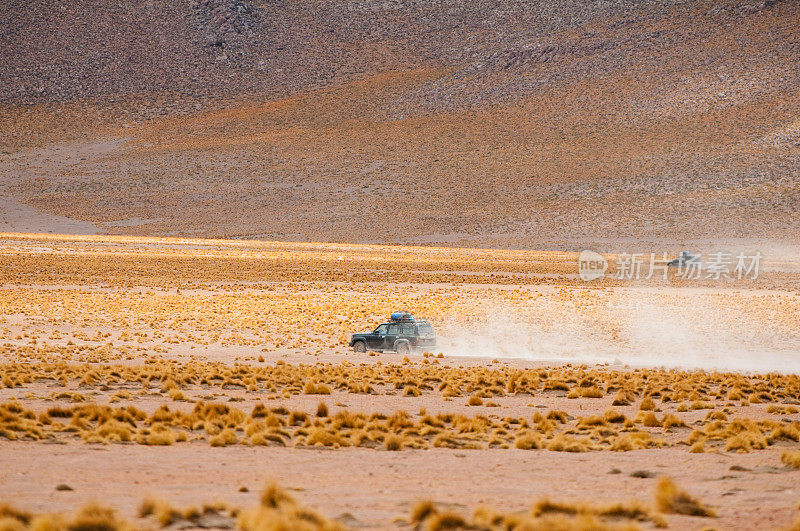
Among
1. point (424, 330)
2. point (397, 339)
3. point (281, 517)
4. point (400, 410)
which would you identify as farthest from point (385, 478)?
point (424, 330)

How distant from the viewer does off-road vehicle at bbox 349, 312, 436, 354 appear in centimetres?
2516

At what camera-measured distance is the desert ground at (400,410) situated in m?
8.44

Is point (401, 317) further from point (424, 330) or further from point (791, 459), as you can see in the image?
point (791, 459)

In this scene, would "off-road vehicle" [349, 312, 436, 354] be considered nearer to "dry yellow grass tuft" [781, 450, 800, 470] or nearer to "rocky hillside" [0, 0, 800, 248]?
"dry yellow grass tuft" [781, 450, 800, 470]

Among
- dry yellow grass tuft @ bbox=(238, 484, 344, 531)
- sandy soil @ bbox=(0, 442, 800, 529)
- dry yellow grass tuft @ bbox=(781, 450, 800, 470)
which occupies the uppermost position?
dry yellow grass tuft @ bbox=(781, 450, 800, 470)

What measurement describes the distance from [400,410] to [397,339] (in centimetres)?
1058

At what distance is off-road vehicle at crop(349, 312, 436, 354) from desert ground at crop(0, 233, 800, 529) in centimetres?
35

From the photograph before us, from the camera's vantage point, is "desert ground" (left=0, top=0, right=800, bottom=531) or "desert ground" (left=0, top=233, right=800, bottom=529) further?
"desert ground" (left=0, top=0, right=800, bottom=531)

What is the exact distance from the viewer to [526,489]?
31.0ft

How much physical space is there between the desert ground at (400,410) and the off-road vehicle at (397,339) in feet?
1.15

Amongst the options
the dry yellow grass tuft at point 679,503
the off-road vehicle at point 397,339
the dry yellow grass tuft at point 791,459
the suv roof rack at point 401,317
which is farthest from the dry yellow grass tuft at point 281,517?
the suv roof rack at point 401,317

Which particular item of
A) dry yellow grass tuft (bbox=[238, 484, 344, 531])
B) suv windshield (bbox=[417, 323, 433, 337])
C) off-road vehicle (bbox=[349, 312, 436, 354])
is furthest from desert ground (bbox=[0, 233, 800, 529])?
suv windshield (bbox=[417, 323, 433, 337])

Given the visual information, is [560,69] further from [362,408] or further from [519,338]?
[362,408]

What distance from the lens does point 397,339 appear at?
25125 millimetres
